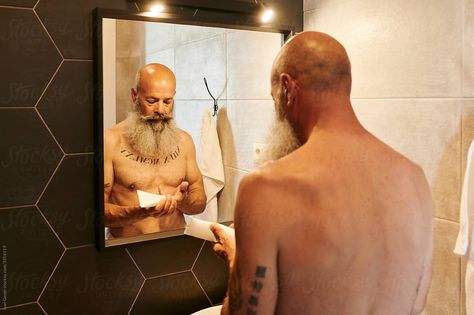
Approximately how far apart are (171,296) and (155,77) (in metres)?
0.78

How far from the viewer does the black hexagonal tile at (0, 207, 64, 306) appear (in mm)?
1334

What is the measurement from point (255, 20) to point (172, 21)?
35 centimetres

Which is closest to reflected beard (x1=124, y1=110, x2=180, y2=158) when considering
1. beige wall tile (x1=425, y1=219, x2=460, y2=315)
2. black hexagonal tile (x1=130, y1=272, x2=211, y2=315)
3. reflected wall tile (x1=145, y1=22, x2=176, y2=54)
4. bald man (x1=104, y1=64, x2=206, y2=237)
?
bald man (x1=104, y1=64, x2=206, y2=237)

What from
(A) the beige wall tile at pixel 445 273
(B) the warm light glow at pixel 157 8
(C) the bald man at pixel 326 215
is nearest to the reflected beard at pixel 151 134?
(B) the warm light glow at pixel 157 8

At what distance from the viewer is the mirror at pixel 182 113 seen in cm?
144

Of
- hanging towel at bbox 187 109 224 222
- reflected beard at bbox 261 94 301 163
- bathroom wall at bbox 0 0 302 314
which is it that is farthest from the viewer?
hanging towel at bbox 187 109 224 222

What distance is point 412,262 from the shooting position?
87cm

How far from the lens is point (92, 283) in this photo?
1479 millimetres

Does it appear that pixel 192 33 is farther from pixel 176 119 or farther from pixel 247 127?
pixel 247 127

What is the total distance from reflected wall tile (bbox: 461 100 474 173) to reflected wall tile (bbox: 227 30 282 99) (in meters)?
0.73

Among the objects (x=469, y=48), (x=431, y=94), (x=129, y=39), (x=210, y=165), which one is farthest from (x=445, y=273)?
(x=129, y=39)

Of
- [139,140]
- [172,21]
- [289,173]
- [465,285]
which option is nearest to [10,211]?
[139,140]

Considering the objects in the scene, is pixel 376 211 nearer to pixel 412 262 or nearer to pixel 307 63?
pixel 412 262

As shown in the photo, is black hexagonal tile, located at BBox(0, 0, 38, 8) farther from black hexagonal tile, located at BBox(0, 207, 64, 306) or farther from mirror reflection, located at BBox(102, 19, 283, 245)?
black hexagonal tile, located at BBox(0, 207, 64, 306)
